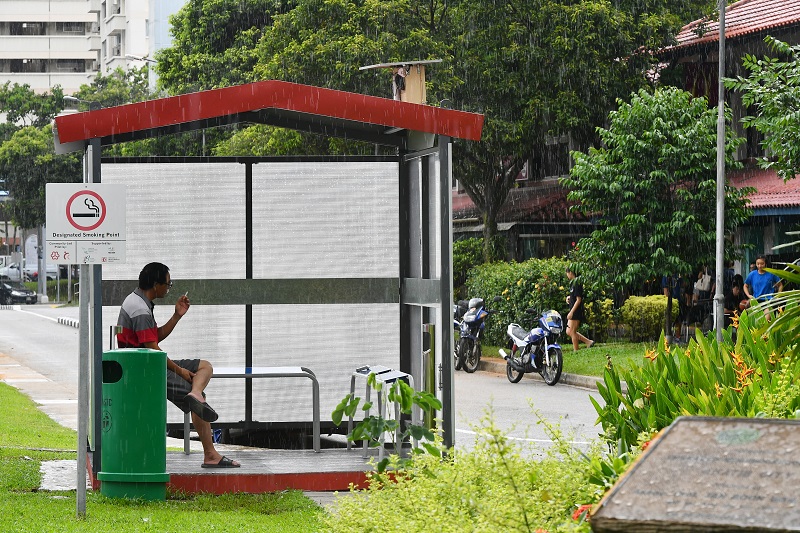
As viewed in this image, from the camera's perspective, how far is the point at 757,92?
704 inches

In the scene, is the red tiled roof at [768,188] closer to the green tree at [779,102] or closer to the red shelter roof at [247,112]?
the green tree at [779,102]

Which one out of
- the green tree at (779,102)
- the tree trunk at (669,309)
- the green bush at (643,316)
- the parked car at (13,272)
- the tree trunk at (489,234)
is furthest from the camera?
the parked car at (13,272)

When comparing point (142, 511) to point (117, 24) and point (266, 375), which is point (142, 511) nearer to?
point (266, 375)

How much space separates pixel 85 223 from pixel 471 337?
14793mm

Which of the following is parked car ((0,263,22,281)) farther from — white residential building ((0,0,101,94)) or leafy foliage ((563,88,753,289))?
leafy foliage ((563,88,753,289))

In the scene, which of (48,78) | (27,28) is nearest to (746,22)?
(48,78)

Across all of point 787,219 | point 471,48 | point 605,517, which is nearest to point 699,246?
point 787,219

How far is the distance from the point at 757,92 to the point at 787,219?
8.93 metres

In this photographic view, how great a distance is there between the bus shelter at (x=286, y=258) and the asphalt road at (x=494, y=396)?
55.0 inches

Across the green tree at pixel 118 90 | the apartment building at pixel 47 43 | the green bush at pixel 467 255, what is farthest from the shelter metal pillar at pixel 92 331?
the apartment building at pixel 47 43

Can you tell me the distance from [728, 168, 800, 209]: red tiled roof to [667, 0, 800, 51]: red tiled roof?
300 cm

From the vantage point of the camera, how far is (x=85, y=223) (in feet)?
25.9

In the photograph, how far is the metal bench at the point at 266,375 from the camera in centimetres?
1007

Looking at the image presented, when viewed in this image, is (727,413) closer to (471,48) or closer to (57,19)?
(471,48)
